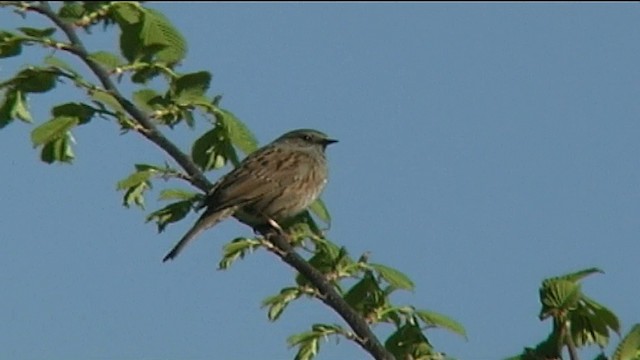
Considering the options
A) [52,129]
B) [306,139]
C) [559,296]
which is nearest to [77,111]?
[52,129]

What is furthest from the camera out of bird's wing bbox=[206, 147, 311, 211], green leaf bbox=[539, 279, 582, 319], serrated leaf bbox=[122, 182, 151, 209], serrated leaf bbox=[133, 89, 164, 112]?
bird's wing bbox=[206, 147, 311, 211]

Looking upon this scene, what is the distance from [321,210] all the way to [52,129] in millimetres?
1046

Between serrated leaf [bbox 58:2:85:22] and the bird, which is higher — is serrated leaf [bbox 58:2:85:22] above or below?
below

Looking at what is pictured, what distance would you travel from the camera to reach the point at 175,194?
3.89 m

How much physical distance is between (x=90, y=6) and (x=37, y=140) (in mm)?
763

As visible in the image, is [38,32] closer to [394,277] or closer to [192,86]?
[192,86]

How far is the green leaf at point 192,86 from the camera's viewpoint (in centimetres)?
365

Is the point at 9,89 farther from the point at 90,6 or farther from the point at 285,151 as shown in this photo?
the point at 285,151

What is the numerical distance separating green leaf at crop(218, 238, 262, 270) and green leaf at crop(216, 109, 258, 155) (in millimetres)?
263

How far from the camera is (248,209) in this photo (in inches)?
332

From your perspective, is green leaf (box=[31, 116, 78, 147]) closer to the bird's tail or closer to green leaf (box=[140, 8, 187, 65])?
green leaf (box=[140, 8, 187, 65])

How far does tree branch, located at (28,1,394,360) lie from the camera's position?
332 centimetres

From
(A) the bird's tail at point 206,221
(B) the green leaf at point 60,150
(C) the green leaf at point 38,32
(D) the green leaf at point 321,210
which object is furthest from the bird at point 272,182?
(C) the green leaf at point 38,32

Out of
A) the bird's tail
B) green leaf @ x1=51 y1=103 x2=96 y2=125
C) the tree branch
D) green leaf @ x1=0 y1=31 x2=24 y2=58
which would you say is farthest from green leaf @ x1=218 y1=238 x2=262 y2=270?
the bird's tail
